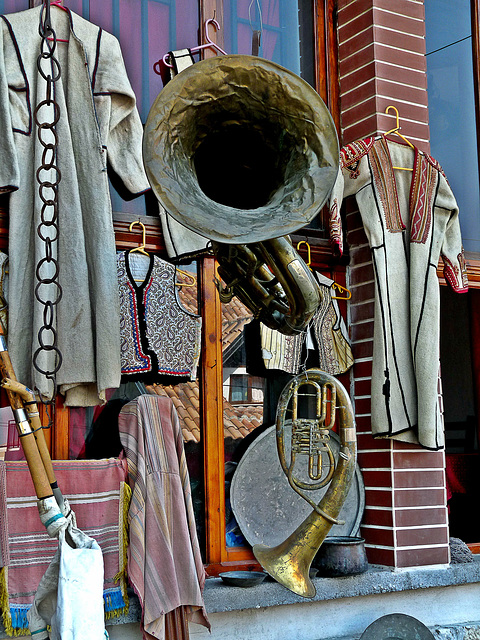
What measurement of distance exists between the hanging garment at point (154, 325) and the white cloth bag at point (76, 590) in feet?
4.10

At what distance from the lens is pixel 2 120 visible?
3.01 metres

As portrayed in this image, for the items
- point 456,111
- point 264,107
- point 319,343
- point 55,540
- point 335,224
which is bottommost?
point 55,540

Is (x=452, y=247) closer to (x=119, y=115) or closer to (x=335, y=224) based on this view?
(x=335, y=224)

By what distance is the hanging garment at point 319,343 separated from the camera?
140 inches

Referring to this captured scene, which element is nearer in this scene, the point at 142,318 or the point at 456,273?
the point at 142,318

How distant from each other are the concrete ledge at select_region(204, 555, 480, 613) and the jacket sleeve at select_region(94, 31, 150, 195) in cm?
177

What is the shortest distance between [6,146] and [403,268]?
1.91 metres

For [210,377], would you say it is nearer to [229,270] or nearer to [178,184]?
[229,270]

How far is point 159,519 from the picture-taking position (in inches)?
116

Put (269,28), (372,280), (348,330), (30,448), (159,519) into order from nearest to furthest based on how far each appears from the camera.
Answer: (30,448) → (159,519) → (372,280) → (348,330) → (269,28)

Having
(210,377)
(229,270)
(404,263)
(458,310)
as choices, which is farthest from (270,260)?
(458,310)

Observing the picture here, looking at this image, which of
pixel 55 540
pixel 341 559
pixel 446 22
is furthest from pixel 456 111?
pixel 55 540

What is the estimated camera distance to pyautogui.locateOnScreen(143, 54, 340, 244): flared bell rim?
232 centimetres

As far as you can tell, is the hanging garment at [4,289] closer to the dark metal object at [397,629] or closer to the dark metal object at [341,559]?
the dark metal object at [341,559]
